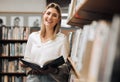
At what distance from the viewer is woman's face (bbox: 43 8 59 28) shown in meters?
2.06

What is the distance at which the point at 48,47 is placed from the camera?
1.98 m

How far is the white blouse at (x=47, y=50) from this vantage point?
1953 millimetres

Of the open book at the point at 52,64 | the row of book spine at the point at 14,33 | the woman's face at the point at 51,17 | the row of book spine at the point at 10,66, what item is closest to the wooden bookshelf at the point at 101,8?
the open book at the point at 52,64

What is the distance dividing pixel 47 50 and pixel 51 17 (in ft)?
1.03

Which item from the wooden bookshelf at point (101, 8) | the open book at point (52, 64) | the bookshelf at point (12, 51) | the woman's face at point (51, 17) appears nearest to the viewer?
the wooden bookshelf at point (101, 8)

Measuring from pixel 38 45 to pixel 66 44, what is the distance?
0.84ft

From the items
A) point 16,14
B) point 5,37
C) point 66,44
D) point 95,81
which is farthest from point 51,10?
point 16,14

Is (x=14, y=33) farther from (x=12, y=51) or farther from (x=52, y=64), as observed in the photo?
(x=52, y=64)

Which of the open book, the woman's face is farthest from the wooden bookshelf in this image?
the woman's face

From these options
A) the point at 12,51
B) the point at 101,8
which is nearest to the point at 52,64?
the point at 101,8

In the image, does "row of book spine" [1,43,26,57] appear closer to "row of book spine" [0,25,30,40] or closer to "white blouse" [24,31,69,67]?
"row of book spine" [0,25,30,40]

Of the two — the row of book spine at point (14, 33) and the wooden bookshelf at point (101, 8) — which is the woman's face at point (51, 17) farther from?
the row of book spine at point (14, 33)

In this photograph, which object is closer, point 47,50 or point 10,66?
point 47,50

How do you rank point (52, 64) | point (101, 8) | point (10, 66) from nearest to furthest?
point (101, 8) → point (52, 64) → point (10, 66)
